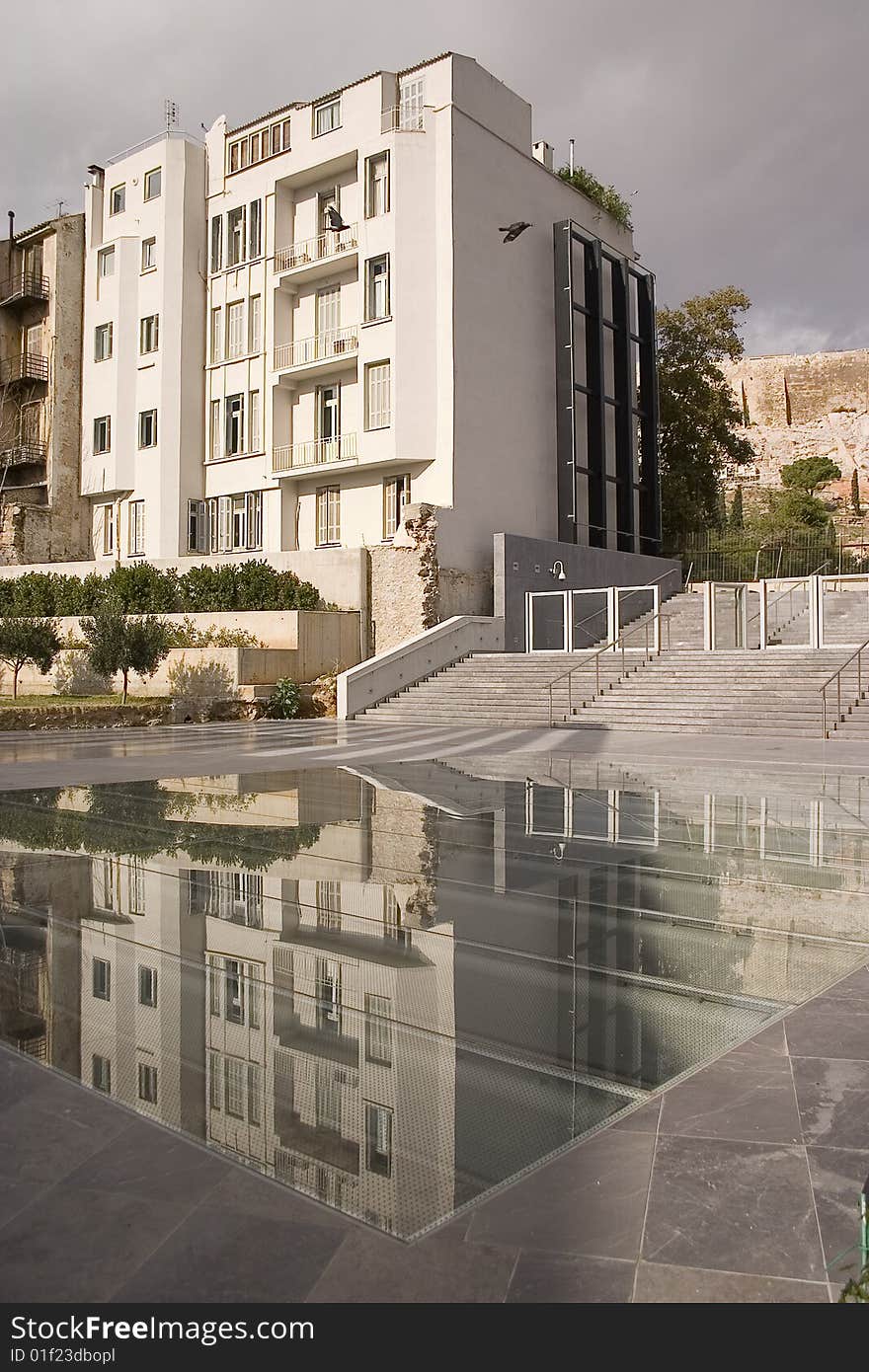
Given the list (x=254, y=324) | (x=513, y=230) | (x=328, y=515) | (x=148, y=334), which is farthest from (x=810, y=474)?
(x=148, y=334)

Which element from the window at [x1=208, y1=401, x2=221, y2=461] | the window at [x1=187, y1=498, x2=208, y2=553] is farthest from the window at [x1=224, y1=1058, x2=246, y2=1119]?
the window at [x1=208, y1=401, x2=221, y2=461]

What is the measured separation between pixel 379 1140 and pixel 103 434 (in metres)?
39.9

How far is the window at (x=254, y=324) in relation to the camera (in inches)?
1393

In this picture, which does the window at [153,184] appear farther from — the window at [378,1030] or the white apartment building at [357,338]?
the window at [378,1030]

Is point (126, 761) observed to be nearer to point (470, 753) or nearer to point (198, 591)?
point (470, 753)

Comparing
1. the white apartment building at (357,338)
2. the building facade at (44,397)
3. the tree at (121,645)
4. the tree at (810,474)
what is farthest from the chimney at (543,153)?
the tree at (810,474)

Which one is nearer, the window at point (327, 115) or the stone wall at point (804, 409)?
the window at point (327, 115)

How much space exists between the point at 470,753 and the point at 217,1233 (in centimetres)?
1367

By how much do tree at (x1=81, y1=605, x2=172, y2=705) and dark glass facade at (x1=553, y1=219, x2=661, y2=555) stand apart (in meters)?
15.9

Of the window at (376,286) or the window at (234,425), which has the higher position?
the window at (376,286)

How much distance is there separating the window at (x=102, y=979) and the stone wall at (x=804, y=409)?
86.3m

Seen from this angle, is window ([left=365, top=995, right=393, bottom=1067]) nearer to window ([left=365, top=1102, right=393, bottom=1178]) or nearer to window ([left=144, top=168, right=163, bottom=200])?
window ([left=365, top=1102, right=393, bottom=1178])

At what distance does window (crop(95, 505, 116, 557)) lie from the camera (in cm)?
3875

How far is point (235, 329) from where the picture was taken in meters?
36.2
